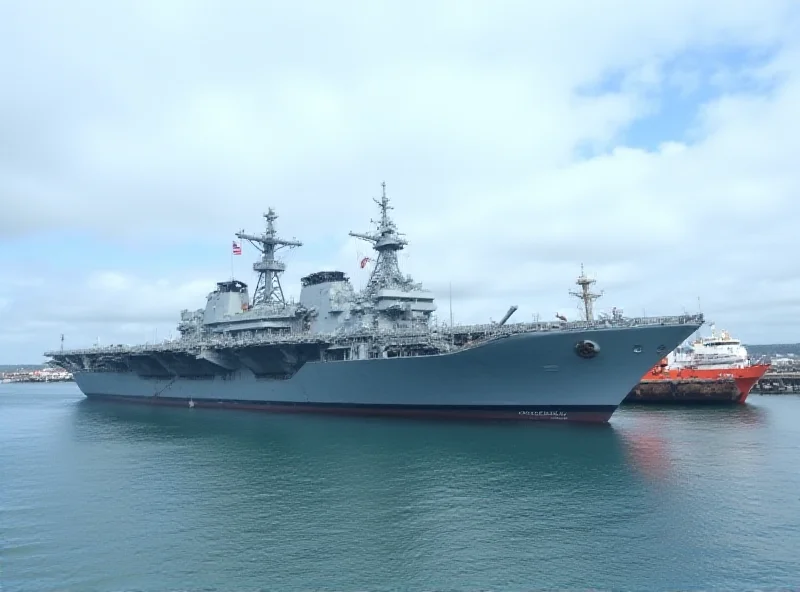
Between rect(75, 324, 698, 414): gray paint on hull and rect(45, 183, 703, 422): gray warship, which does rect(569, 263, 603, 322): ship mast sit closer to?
rect(45, 183, 703, 422): gray warship

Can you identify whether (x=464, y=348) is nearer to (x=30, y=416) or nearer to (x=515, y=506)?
(x=515, y=506)

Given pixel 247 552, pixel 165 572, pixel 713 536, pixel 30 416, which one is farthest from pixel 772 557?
pixel 30 416

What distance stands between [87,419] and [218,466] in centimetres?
1989

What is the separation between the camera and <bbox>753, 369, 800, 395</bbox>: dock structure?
46.5 metres

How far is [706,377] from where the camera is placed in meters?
39.8

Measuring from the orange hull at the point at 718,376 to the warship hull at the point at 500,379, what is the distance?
1990 centimetres

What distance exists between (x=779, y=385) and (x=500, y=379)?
3650 cm

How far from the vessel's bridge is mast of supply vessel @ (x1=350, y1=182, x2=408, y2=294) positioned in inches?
171

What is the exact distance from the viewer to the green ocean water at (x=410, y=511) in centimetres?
984

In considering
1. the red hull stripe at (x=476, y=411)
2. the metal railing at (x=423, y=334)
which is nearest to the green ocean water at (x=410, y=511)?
the red hull stripe at (x=476, y=411)

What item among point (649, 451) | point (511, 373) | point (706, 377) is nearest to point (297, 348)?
point (511, 373)

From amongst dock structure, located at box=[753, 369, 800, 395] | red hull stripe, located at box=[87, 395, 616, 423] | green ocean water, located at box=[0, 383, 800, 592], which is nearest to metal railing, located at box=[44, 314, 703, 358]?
red hull stripe, located at box=[87, 395, 616, 423]

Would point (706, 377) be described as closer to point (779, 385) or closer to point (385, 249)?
point (779, 385)

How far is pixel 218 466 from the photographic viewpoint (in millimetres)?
18375
